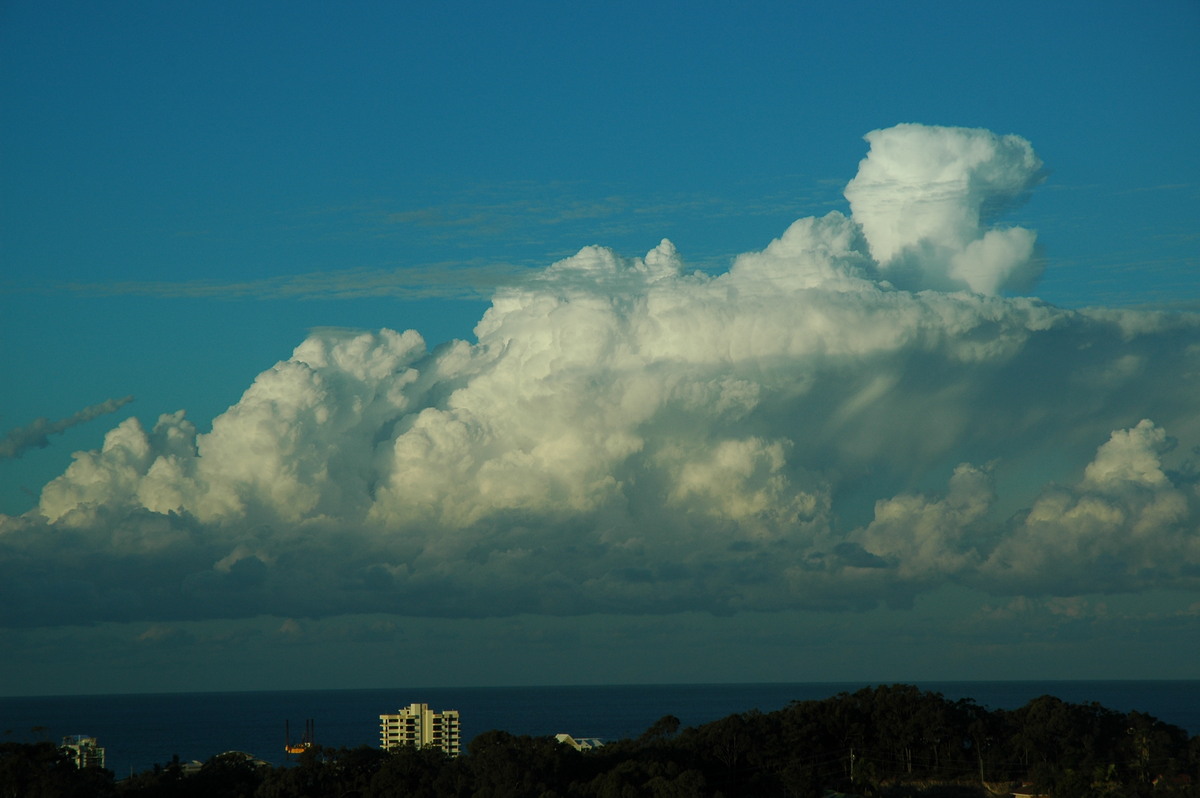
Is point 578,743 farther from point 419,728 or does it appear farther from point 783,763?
point 783,763

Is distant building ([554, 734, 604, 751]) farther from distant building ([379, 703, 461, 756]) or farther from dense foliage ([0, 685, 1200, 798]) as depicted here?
distant building ([379, 703, 461, 756])

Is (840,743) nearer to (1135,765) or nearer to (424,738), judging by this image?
(1135,765)

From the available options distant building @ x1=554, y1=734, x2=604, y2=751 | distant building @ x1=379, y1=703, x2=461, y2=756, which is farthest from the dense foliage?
distant building @ x1=379, y1=703, x2=461, y2=756

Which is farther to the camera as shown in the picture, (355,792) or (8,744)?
(355,792)

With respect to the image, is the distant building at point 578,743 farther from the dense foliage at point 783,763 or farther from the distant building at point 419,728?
the distant building at point 419,728

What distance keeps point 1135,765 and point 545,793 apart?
133ft

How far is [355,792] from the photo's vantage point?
6172 centimetres

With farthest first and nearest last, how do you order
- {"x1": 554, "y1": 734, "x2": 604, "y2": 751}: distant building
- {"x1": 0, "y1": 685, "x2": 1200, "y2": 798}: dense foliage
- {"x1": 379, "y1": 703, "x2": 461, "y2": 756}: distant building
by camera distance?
{"x1": 379, "y1": 703, "x2": 461, "y2": 756}: distant building < {"x1": 554, "y1": 734, "x2": 604, "y2": 751}: distant building < {"x1": 0, "y1": 685, "x2": 1200, "y2": 798}: dense foliage

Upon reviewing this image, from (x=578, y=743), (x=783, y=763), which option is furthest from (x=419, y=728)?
(x=783, y=763)

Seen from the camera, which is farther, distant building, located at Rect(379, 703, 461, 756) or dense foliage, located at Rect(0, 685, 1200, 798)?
distant building, located at Rect(379, 703, 461, 756)

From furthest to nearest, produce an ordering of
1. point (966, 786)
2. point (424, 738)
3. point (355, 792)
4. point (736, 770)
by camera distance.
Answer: point (424, 738) < point (966, 786) < point (736, 770) < point (355, 792)

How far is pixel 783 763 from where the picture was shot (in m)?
77.6

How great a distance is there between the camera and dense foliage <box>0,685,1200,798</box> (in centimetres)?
6025

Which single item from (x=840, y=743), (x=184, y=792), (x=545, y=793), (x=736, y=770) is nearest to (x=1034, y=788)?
(x=840, y=743)
